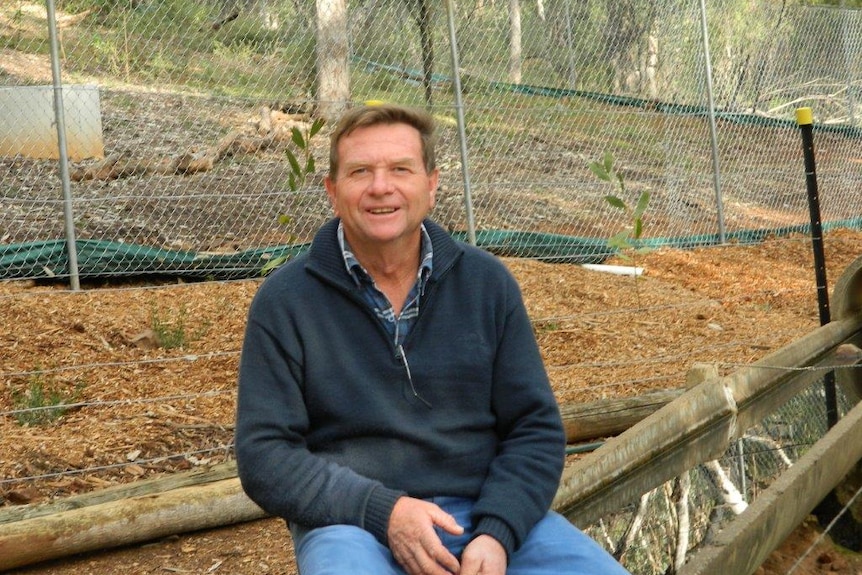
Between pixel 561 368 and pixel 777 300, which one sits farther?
pixel 777 300

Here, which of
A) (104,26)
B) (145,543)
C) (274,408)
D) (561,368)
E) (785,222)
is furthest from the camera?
(785,222)

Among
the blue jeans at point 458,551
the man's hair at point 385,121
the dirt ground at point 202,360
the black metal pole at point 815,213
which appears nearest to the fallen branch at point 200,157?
the dirt ground at point 202,360

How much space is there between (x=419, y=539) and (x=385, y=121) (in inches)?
36.5

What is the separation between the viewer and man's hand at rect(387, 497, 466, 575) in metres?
2.25

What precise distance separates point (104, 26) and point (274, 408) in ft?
24.6

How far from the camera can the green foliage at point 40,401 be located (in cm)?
543

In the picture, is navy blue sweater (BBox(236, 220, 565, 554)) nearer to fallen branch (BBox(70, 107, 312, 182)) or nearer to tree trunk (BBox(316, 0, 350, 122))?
tree trunk (BBox(316, 0, 350, 122))

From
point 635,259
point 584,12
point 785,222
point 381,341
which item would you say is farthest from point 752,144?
point 381,341

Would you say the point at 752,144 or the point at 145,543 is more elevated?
the point at 752,144

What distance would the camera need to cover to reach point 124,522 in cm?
411

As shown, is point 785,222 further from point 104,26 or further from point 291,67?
point 104,26

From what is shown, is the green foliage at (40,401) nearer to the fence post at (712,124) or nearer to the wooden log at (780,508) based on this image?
the wooden log at (780,508)

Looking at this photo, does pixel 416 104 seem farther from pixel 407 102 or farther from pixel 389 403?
pixel 389 403

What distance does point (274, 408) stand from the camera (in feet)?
7.74
